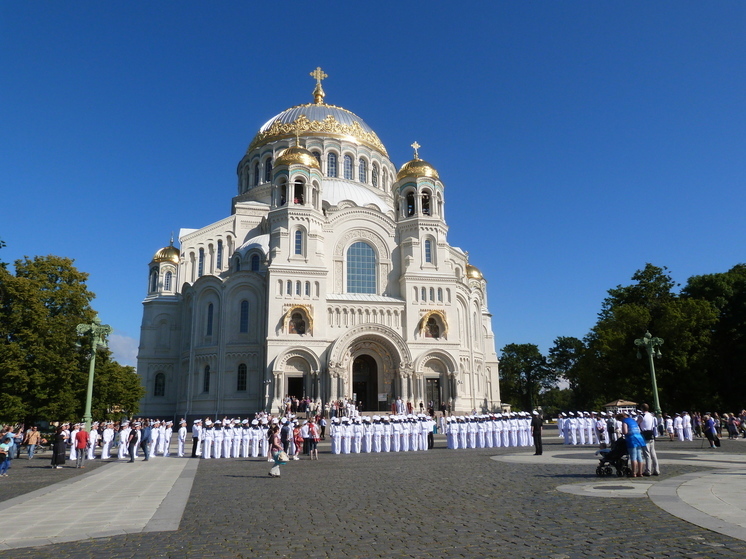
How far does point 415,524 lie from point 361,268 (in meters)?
34.9

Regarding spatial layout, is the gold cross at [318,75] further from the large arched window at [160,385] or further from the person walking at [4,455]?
the person walking at [4,455]

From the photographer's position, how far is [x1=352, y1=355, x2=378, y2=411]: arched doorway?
40.8m

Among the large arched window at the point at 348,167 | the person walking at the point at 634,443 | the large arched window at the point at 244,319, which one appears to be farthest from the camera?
the large arched window at the point at 348,167

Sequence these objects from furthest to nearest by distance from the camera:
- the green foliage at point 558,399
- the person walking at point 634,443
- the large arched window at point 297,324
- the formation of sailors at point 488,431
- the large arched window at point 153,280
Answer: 1. the green foliage at point 558,399
2. the large arched window at point 153,280
3. the large arched window at point 297,324
4. the formation of sailors at point 488,431
5. the person walking at point 634,443

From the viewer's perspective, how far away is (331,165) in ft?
171

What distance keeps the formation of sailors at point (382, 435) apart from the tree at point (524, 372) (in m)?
52.2

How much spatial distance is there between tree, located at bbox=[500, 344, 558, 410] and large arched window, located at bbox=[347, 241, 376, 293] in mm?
37692

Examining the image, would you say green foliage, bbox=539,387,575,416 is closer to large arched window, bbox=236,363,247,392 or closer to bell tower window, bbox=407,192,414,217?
bell tower window, bbox=407,192,414,217

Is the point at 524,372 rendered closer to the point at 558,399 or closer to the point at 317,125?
the point at 558,399

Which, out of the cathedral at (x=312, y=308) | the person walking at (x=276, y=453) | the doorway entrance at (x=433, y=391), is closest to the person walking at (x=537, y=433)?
the person walking at (x=276, y=453)

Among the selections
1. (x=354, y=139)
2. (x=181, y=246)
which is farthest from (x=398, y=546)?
(x=354, y=139)

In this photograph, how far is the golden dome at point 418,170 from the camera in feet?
142

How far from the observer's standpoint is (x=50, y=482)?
46.6ft

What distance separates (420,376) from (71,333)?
21398 millimetres
